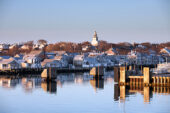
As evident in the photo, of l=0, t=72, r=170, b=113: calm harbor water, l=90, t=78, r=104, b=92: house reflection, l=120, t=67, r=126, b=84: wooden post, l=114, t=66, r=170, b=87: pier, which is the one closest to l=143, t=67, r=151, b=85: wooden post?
l=114, t=66, r=170, b=87: pier

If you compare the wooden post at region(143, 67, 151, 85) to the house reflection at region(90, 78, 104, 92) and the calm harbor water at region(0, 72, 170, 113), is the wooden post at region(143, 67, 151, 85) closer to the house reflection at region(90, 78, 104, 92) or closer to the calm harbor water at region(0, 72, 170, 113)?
the calm harbor water at region(0, 72, 170, 113)

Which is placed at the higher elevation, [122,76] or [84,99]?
[122,76]

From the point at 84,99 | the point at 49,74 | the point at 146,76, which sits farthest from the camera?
the point at 49,74

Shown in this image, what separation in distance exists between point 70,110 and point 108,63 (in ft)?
330

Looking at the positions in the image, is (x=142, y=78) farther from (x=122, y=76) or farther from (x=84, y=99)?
(x=84, y=99)

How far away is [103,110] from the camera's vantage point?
36969 mm

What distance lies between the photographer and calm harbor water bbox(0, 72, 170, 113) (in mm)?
37500

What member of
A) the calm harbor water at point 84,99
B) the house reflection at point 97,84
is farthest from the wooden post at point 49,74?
the calm harbor water at point 84,99

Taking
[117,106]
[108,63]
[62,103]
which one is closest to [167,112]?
[117,106]

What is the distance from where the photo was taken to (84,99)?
44.5m

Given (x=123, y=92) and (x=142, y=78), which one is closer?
(x=123, y=92)

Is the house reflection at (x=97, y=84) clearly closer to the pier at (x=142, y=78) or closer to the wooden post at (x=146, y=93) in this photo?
the pier at (x=142, y=78)

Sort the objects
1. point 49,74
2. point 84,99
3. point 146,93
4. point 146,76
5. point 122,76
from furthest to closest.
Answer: point 49,74, point 122,76, point 146,76, point 146,93, point 84,99

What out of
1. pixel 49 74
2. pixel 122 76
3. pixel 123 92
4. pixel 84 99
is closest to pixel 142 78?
pixel 122 76
